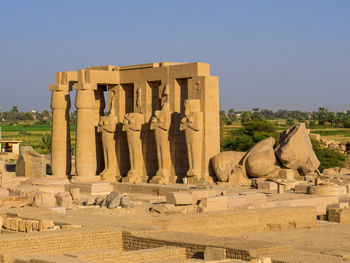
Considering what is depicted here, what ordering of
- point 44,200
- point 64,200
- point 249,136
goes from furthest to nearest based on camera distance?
1. point 249,136
2. point 64,200
3. point 44,200

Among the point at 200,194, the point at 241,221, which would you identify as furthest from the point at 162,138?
the point at 241,221

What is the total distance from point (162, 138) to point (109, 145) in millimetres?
2953

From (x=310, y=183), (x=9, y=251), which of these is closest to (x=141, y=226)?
(x=9, y=251)

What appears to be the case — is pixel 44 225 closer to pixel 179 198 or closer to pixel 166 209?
pixel 166 209

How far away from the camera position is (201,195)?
2003 centimetres

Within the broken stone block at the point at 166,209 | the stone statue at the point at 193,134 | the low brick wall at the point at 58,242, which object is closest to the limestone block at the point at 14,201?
the broken stone block at the point at 166,209

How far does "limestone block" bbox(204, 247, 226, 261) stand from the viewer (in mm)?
11523

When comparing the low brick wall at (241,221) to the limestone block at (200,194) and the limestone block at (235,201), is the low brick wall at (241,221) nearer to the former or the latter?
the limestone block at (235,201)

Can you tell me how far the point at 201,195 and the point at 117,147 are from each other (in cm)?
872

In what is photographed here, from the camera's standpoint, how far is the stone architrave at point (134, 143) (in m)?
26.5

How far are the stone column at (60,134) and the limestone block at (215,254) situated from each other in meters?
17.3

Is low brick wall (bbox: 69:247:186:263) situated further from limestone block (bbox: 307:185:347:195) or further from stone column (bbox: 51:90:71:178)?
stone column (bbox: 51:90:71:178)

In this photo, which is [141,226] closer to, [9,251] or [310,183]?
[9,251]

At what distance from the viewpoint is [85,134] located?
2708 centimetres
